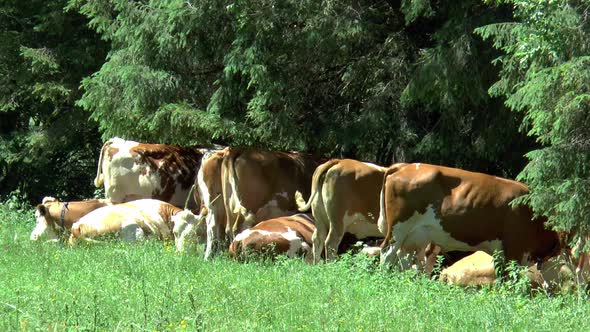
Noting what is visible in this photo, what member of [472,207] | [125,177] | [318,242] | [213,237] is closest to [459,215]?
[472,207]

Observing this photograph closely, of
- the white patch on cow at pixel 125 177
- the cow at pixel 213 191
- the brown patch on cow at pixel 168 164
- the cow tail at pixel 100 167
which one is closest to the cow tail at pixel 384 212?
the cow at pixel 213 191

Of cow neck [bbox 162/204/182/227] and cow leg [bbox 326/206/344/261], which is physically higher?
cow leg [bbox 326/206/344/261]

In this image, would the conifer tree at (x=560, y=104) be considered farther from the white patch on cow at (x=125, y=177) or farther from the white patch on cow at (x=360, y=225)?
the white patch on cow at (x=125, y=177)

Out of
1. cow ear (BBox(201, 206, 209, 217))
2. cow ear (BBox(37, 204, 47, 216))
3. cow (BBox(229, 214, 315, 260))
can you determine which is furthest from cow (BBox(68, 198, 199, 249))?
cow (BBox(229, 214, 315, 260))

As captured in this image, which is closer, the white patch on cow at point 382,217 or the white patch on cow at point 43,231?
the white patch on cow at point 382,217

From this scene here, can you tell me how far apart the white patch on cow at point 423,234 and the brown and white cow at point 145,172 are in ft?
18.3

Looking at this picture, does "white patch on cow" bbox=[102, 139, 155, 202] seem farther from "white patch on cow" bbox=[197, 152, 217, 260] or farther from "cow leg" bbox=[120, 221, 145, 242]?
"cow leg" bbox=[120, 221, 145, 242]

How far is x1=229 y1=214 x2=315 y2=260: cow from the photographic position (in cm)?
1376

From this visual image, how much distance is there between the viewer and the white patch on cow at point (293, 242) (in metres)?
14.1

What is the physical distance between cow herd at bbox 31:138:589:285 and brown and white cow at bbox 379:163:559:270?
0.01 metres

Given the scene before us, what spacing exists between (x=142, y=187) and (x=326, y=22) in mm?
4790

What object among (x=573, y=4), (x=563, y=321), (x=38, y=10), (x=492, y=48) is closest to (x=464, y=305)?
(x=563, y=321)

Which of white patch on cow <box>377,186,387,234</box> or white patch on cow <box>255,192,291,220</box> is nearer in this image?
white patch on cow <box>377,186,387,234</box>

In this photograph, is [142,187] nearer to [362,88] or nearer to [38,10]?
[362,88]
